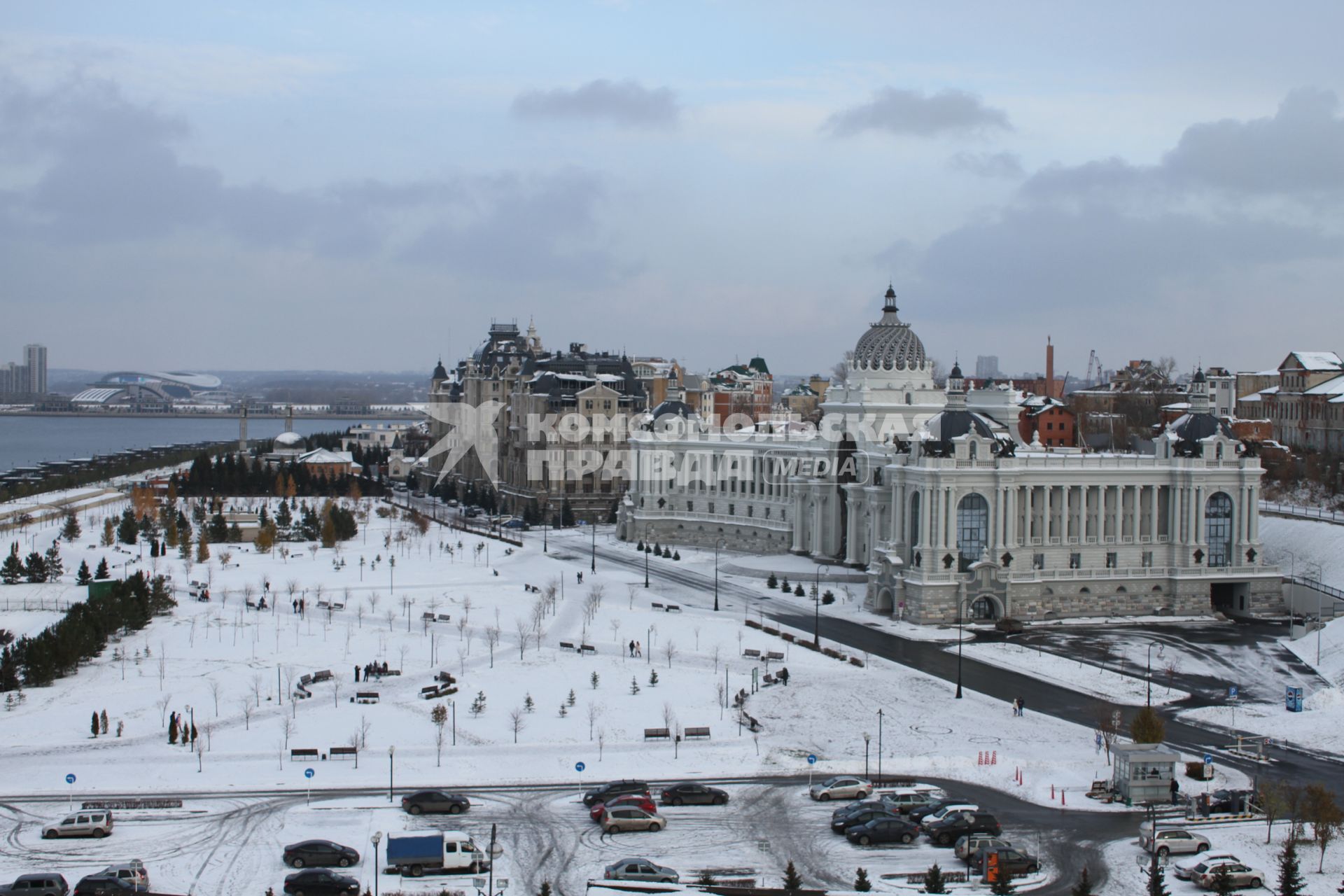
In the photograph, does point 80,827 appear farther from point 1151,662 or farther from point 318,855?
point 1151,662

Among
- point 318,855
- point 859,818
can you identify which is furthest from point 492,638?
point 859,818

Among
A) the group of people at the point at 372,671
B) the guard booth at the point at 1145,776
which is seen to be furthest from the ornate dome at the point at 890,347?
the guard booth at the point at 1145,776

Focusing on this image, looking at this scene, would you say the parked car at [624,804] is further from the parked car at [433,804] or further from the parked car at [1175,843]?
the parked car at [1175,843]

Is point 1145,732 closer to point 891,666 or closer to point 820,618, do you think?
point 891,666

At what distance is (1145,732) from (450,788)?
18.1 meters

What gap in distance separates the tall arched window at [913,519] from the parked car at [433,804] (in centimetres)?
3339

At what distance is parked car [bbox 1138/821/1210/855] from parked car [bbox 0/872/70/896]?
22.9 metres

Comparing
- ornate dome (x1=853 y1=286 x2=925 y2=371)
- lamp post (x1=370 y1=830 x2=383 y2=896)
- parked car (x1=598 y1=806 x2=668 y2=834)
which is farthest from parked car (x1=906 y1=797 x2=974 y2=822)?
ornate dome (x1=853 y1=286 x2=925 y2=371)

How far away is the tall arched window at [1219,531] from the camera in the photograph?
67.6 m

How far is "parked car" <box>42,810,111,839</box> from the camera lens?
33438 millimetres

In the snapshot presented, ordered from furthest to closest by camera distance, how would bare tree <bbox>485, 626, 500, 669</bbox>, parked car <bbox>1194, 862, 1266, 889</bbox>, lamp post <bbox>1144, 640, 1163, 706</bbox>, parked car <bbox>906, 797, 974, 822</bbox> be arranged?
bare tree <bbox>485, 626, 500, 669</bbox>
lamp post <bbox>1144, 640, 1163, 706</bbox>
parked car <bbox>906, 797, 974, 822</bbox>
parked car <bbox>1194, 862, 1266, 889</bbox>

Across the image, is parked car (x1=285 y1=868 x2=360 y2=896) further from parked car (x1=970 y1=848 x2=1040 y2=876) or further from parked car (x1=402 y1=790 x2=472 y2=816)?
parked car (x1=970 y1=848 x2=1040 y2=876)

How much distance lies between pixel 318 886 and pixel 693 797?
32.4 feet

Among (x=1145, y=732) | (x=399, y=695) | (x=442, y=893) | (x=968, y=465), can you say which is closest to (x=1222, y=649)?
(x=968, y=465)
